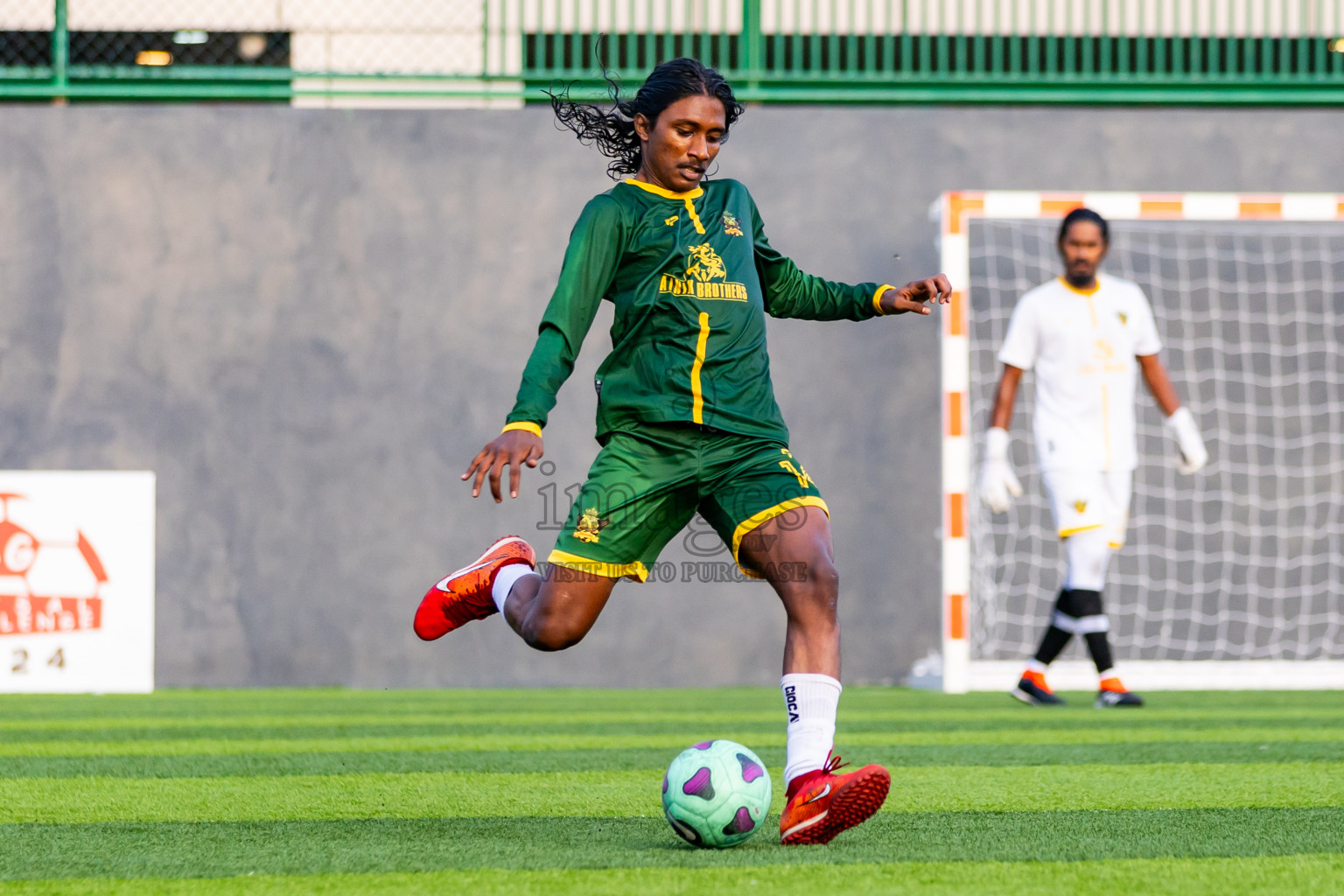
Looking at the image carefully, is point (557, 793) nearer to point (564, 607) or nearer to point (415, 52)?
point (564, 607)

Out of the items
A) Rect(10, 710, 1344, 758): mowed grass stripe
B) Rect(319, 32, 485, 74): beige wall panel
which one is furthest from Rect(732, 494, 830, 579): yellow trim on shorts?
Rect(319, 32, 485, 74): beige wall panel

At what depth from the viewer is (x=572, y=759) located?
5.07 meters

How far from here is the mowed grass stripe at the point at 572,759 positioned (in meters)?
4.74

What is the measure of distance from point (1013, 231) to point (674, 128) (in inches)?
238

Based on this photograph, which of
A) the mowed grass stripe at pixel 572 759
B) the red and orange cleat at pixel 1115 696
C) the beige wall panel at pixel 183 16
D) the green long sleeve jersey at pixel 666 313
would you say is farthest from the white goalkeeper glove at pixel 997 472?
the beige wall panel at pixel 183 16

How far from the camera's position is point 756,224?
389 cm

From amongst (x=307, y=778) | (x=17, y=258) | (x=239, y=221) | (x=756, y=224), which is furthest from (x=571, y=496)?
(x=756, y=224)

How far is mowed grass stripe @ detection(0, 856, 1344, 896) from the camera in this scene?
8.67ft

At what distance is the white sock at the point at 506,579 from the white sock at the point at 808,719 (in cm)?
99

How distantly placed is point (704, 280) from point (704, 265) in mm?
39

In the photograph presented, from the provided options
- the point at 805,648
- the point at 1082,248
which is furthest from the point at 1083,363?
the point at 805,648

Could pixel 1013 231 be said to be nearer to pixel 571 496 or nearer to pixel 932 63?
pixel 932 63

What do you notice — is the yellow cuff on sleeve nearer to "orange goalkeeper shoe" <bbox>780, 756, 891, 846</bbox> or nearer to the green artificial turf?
"orange goalkeeper shoe" <bbox>780, 756, 891, 846</bbox>

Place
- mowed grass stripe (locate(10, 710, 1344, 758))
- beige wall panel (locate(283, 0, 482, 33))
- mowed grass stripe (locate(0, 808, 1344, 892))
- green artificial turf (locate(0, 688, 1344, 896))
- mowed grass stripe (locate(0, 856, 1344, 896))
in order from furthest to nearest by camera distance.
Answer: beige wall panel (locate(283, 0, 482, 33)) < mowed grass stripe (locate(10, 710, 1344, 758)) < mowed grass stripe (locate(0, 808, 1344, 892)) < green artificial turf (locate(0, 688, 1344, 896)) < mowed grass stripe (locate(0, 856, 1344, 896))
